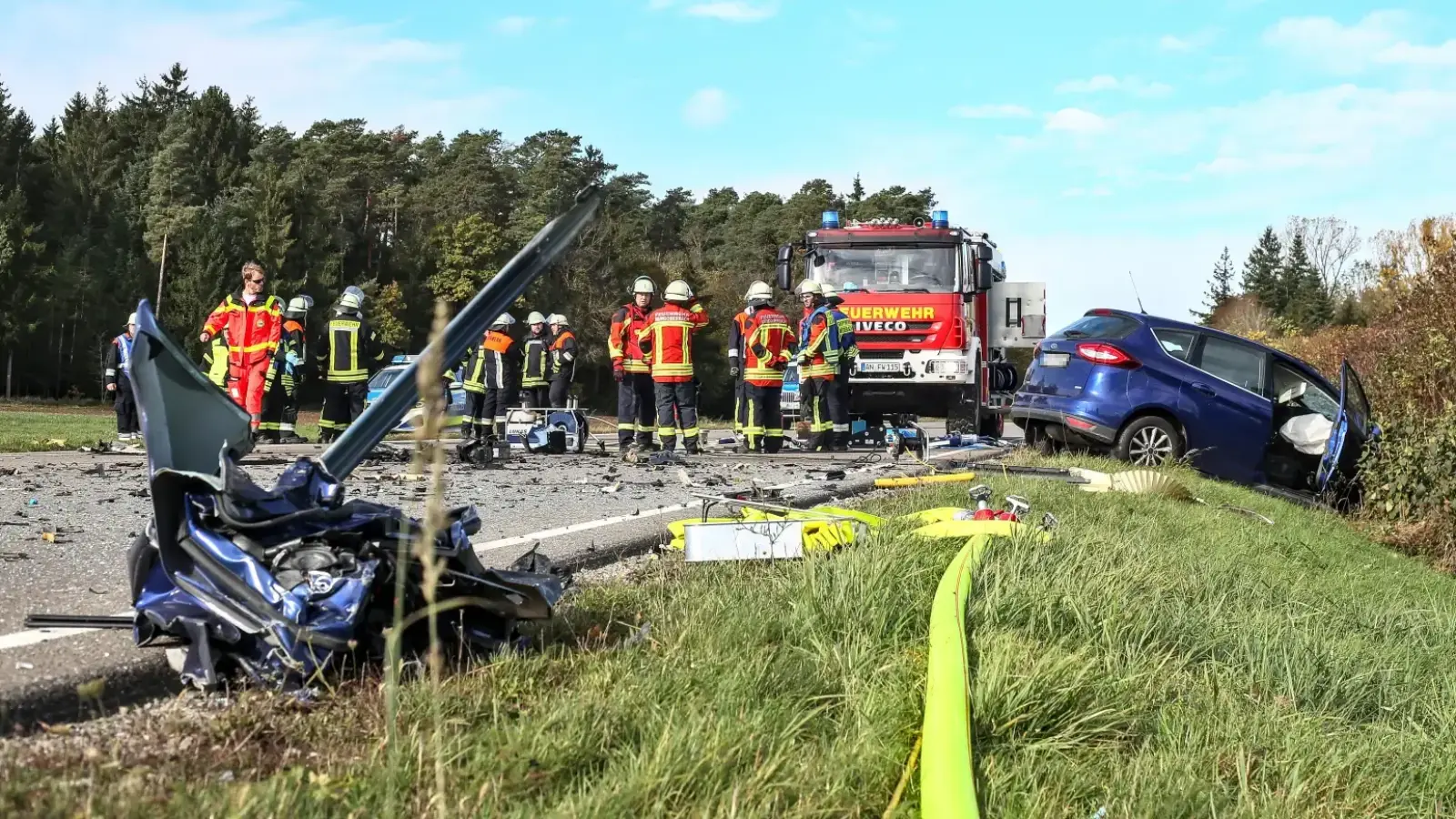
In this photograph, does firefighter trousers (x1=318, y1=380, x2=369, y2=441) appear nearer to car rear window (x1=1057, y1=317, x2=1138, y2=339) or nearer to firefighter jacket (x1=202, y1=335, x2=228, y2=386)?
firefighter jacket (x1=202, y1=335, x2=228, y2=386)

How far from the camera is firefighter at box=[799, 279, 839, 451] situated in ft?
46.5

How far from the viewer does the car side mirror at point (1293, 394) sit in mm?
10406

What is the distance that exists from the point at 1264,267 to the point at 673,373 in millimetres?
91825

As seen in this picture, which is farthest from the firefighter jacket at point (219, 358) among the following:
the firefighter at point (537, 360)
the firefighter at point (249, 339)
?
the firefighter at point (537, 360)

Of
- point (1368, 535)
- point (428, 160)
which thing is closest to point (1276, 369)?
point (1368, 535)

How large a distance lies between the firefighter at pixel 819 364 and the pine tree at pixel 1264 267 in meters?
82.2

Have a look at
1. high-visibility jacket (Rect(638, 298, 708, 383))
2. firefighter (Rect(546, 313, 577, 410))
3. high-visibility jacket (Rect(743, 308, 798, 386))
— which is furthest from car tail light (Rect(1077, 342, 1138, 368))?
firefighter (Rect(546, 313, 577, 410))

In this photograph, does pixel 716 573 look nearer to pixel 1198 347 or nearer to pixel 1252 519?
pixel 1252 519

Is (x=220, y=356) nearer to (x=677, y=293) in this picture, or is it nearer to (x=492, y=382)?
(x=492, y=382)

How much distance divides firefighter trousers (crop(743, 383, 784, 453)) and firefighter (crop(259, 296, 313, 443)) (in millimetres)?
4940

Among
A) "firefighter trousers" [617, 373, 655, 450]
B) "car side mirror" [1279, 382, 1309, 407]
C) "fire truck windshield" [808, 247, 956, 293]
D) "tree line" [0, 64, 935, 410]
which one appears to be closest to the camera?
"car side mirror" [1279, 382, 1309, 407]

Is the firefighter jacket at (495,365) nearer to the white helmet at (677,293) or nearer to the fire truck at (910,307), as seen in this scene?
the white helmet at (677,293)

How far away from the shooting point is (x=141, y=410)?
269 cm

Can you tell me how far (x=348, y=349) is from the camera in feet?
→ 45.3
